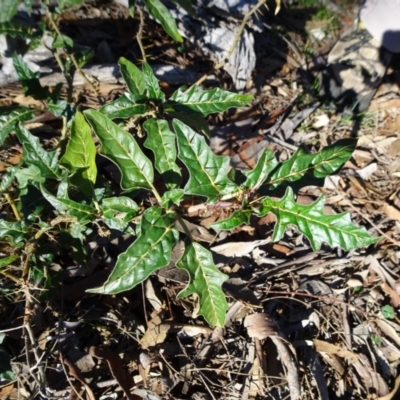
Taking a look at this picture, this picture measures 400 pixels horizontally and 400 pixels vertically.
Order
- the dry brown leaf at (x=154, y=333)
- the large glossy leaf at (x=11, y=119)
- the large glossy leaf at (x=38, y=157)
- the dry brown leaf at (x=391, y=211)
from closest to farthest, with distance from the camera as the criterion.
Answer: the large glossy leaf at (x=38, y=157) < the large glossy leaf at (x=11, y=119) < the dry brown leaf at (x=154, y=333) < the dry brown leaf at (x=391, y=211)

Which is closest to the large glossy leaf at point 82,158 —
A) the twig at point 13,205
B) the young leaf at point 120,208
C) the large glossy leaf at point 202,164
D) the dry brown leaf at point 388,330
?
the young leaf at point 120,208

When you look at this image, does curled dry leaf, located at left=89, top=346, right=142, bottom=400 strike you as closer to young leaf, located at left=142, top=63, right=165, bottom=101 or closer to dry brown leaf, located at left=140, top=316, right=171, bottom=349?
dry brown leaf, located at left=140, top=316, right=171, bottom=349

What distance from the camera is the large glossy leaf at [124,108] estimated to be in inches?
75.6

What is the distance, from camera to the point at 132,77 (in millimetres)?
2014

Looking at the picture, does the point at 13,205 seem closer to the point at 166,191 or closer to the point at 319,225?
the point at 166,191

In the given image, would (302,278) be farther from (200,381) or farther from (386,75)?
(386,75)

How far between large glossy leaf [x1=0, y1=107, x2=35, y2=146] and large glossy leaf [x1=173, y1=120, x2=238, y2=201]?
775 mm

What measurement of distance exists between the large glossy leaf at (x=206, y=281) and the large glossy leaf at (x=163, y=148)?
0.93ft

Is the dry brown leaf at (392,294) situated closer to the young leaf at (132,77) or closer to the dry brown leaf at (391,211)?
the dry brown leaf at (391,211)

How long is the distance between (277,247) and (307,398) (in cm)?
73

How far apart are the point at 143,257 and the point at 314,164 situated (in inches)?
29.3

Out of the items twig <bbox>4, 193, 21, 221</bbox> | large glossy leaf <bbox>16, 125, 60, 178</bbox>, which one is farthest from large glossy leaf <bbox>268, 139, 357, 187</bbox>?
twig <bbox>4, 193, 21, 221</bbox>

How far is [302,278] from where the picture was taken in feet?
8.38

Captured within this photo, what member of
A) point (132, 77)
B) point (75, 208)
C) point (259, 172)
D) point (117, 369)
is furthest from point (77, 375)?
point (132, 77)
